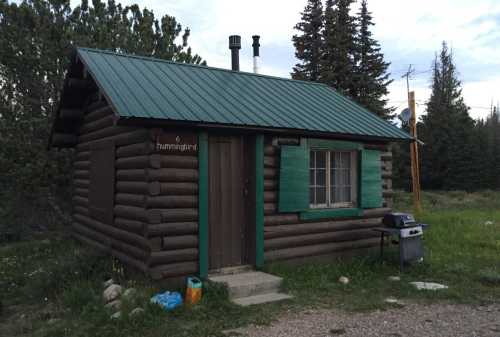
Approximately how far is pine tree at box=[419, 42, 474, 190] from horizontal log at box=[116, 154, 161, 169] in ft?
114

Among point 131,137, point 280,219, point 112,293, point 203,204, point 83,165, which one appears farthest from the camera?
point 83,165

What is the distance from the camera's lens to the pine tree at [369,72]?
81.3ft

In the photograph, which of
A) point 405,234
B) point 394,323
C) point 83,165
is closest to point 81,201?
point 83,165

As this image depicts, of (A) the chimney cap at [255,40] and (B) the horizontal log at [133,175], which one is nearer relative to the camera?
(B) the horizontal log at [133,175]

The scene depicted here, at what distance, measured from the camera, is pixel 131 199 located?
727 cm

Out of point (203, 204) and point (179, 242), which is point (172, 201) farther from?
point (179, 242)

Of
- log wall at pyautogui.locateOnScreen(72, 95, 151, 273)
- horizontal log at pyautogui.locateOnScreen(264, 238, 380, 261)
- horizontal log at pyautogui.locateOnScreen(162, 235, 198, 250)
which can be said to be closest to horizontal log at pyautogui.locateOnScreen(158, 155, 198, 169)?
log wall at pyautogui.locateOnScreen(72, 95, 151, 273)

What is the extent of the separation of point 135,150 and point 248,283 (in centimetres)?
273

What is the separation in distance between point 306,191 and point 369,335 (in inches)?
134

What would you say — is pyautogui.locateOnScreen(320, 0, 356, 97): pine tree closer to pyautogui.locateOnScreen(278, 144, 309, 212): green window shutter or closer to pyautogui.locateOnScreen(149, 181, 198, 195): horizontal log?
pyautogui.locateOnScreen(278, 144, 309, 212): green window shutter

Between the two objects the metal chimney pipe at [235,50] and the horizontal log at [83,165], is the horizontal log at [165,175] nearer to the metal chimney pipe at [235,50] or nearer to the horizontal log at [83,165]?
the horizontal log at [83,165]

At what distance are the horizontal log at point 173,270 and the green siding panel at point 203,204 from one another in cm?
14

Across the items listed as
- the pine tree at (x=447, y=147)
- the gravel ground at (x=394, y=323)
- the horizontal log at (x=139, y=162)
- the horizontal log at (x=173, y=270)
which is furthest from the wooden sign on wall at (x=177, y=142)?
the pine tree at (x=447, y=147)

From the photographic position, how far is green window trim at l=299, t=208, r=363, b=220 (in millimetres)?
8336
